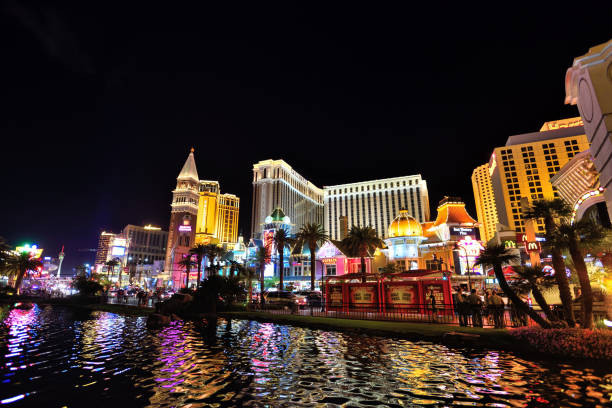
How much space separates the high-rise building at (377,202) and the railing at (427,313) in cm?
10871

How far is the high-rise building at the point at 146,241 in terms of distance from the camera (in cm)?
18238

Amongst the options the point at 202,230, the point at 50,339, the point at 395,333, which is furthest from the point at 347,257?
the point at 202,230

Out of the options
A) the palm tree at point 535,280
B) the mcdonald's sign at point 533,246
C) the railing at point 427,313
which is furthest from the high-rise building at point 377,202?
the palm tree at point 535,280

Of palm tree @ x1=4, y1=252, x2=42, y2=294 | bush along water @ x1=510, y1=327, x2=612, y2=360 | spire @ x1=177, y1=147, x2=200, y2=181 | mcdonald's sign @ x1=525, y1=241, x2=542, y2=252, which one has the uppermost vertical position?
spire @ x1=177, y1=147, x2=200, y2=181

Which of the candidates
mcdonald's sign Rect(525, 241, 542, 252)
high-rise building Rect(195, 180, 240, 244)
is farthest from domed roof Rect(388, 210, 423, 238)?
high-rise building Rect(195, 180, 240, 244)

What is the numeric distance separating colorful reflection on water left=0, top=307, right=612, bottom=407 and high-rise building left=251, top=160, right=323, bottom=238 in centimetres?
11343

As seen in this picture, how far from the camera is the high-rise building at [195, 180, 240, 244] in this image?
172 metres

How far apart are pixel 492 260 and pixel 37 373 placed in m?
19.7

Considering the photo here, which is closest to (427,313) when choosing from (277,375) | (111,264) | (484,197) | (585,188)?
(585,188)

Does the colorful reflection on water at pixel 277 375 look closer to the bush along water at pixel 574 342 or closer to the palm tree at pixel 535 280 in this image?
the bush along water at pixel 574 342

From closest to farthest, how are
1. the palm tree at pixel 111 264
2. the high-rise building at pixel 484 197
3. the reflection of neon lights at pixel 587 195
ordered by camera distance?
the reflection of neon lights at pixel 587 195
the palm tree at pixel 111 264
the high-rise building at pixel 484 197

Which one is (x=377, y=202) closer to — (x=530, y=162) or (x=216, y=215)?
(x=530, y=162)

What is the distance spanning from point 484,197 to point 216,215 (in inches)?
6176

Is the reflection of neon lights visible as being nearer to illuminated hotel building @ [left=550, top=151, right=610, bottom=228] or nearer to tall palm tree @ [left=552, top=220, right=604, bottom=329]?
illuminated hotel building @ [left=550, top=151, right=610, bottom=228]
